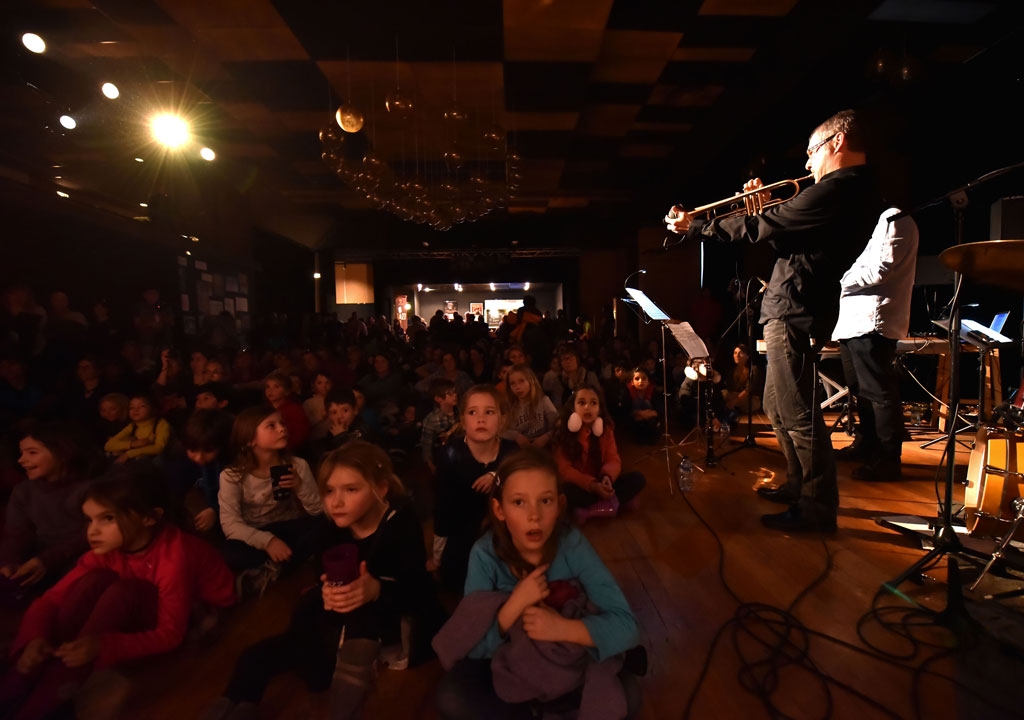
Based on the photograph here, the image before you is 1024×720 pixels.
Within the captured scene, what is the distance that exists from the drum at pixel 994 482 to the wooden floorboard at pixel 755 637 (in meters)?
0.25

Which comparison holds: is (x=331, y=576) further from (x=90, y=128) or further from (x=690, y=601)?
(x=90, y=128)

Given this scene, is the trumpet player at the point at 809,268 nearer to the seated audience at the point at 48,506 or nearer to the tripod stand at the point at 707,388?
the tripod stand at the point at 707,388

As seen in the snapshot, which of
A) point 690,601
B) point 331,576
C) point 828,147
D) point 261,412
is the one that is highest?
point 828,147

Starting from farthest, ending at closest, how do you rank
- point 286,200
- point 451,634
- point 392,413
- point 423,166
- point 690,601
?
point 286,200, point 423,166, point 392,413, point 690,601, point 451,634

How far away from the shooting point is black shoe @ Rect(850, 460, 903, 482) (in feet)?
10.9

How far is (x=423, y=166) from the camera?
7.68m

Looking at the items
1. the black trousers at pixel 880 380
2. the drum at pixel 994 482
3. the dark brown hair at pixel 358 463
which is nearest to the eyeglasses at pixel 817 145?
the black trousers at pixel 880 380

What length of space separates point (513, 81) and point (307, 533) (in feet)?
14.2

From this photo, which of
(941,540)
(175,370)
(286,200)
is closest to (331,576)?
(941,540)

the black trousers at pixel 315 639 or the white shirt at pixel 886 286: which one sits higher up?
the white shirt at pixel 886 286

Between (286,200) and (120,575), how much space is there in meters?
9.28

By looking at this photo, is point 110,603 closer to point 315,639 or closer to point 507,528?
point 315,639

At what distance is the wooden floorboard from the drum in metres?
0.25

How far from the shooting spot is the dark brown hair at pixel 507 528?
1.39m
